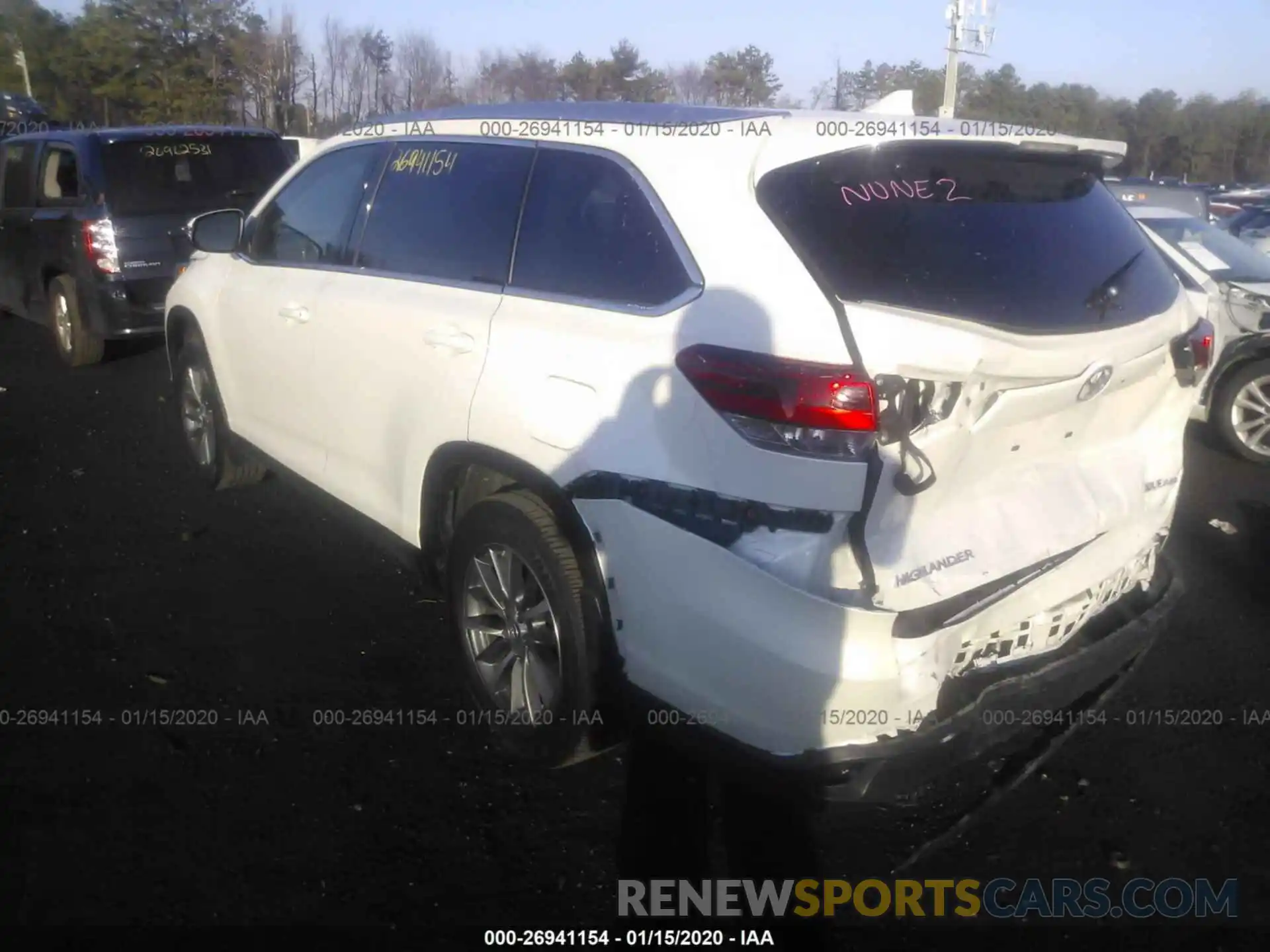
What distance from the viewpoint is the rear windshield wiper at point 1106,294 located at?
267 centimetres

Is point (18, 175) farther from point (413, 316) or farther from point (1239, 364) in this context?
point (1239, 364)

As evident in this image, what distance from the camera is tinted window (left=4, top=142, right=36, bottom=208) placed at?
8.73 m

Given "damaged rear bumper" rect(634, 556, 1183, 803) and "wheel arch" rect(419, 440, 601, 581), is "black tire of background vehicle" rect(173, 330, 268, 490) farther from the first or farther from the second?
"damaged rear bumper" rect(634, 556, 1183, 803)

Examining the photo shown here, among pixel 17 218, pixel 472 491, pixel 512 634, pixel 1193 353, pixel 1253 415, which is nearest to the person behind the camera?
pixel 1193 353

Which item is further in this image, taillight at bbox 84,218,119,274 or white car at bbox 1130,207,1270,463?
taillight at bbox 84,218,119,274

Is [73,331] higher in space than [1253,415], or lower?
higher

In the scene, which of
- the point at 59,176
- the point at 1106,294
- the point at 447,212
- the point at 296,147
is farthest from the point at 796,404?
the point at 296,147

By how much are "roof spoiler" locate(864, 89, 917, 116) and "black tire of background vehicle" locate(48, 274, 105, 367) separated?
680cm

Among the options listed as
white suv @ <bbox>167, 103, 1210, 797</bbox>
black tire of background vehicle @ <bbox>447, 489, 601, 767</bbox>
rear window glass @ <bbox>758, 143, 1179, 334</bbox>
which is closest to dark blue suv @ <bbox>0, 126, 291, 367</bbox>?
white suv @ <bbox>167, 103, 1210, 797</bbox>

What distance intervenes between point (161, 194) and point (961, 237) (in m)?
7.16

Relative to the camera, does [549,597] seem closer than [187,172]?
Yes

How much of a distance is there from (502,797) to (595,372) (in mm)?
1329

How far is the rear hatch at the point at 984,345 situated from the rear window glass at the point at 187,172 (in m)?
6.75

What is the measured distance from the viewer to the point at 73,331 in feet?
27.3
